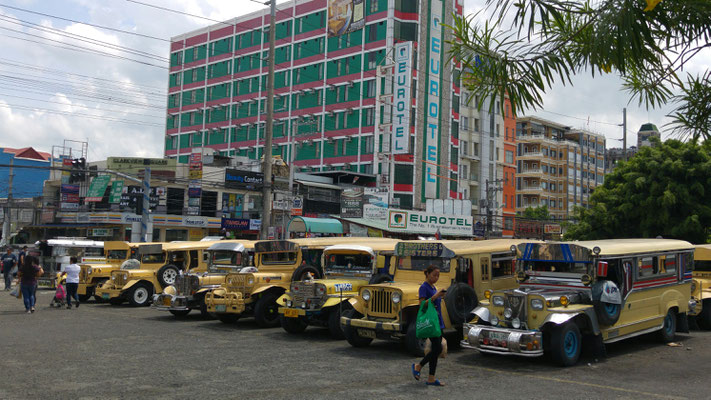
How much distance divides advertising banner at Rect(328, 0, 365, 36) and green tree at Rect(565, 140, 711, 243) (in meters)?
38.1

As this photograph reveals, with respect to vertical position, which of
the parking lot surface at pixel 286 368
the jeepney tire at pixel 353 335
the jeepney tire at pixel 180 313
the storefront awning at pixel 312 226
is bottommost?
the jeepney tire at pixel 180 313

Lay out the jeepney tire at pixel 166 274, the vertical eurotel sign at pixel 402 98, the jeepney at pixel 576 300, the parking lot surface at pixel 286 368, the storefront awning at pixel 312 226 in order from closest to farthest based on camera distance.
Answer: the parking lot surface at pixel 286 368
the jeepney at pixel 576 300
the jeepney tire at pixel 166 274
the storefront awning at pixel 312 226
the vertical eurotel sign at pixel 402 98

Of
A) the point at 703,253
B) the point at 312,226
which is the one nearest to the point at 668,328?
the point at 703,253

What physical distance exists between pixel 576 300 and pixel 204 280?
10797mm

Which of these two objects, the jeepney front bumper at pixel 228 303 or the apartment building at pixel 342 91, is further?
the apartment building at pixel 342 91

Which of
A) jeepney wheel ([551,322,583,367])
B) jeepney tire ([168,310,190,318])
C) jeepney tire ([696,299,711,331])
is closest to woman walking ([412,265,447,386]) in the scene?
jeepney wheel ([551,322,583,367])

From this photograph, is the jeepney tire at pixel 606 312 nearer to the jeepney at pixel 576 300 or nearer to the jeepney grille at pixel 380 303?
the jeepney at pixel 576 300

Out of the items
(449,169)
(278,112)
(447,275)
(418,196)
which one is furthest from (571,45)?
(278,112)

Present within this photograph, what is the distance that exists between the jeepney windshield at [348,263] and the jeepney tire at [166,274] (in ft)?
26.0

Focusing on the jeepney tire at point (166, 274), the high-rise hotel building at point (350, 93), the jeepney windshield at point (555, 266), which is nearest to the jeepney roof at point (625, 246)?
the jeepney windshield at point (555, 266)

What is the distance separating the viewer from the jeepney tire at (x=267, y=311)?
52.6 ft

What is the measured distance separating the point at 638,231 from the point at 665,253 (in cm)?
1505

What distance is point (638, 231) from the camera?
27375 mm

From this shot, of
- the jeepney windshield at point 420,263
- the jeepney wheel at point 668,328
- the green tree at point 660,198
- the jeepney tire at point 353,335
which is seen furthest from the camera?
the green tree at point 660,198
